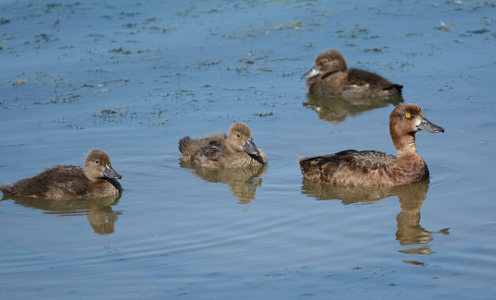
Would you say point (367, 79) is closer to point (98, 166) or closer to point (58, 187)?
point (98, 166)

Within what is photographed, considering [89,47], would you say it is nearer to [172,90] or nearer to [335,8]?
[172,90]

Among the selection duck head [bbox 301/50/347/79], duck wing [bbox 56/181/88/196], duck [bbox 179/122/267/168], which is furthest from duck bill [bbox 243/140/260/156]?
duck head [bbox 301/50/347/79]

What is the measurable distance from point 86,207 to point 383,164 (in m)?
3.88

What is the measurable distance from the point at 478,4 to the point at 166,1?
26.3 ft

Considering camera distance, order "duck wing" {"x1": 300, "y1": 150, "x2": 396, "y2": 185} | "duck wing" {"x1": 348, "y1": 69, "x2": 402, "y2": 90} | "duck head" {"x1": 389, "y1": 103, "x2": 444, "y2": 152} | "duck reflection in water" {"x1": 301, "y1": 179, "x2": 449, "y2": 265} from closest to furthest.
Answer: "duck reflection in water" {"x1": 301, "y1": 179, "x2": 449, "y2": 265} < "duck wing" {"x1": 300, "y1": 150, "x2": 396, "y2": 185} < "duck head" {"x1": 389, "y1": 103, "x2": 444, "y2": 152} < "duck wing" {"x1": 348, "y1": 69, "x2": 402, "y2": 90}

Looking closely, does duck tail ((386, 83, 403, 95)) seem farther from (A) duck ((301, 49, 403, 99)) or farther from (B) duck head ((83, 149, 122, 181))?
(B) duck head ((83, 149, 122, 181))

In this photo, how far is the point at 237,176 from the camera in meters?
11.8

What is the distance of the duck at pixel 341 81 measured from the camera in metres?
15.2

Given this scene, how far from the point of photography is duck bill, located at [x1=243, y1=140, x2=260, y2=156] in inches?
464

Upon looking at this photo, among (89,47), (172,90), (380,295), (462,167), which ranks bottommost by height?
(380,295)

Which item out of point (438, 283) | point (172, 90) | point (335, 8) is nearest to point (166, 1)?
point (335, 8)

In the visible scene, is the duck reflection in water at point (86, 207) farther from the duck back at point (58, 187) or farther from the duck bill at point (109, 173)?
the duck bill at point (109, 173)

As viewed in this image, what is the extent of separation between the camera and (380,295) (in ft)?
22.9

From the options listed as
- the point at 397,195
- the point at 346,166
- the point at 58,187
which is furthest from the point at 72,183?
the point at 397,195
